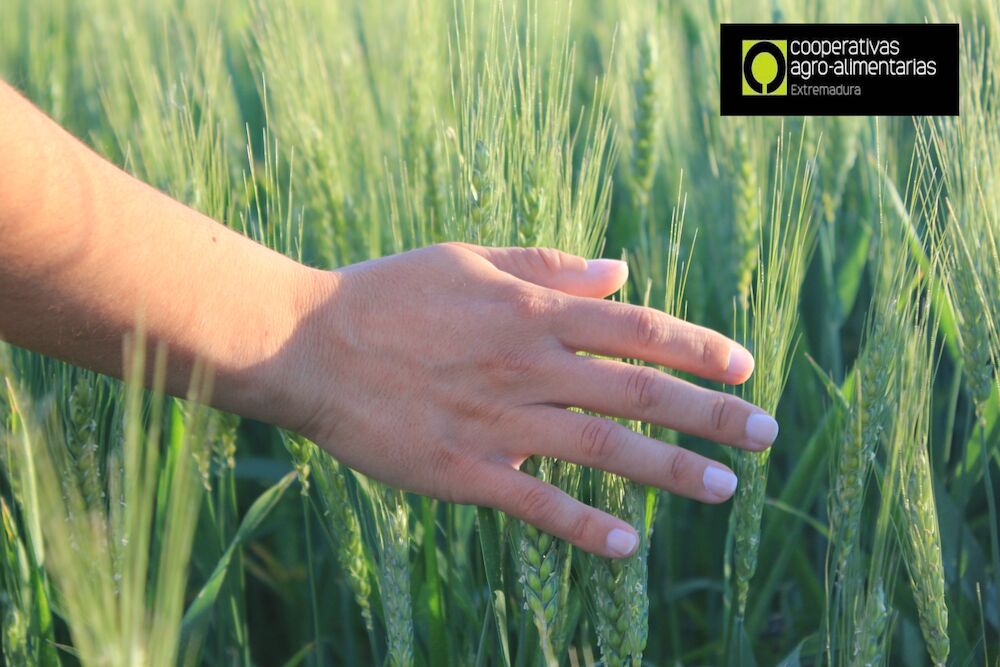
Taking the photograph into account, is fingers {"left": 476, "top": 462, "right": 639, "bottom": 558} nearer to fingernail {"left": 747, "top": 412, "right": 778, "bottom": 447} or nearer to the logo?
fingernail {"left": 747, "top": 412, "right": 778, "bottom": 447}

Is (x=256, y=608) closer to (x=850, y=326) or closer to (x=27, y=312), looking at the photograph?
(x=27, y=312)

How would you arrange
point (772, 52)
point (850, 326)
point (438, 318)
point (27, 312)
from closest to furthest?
point (27, 312), point (438, 318), point (772, 52), point (850, 326)

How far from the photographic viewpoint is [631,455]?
952mm

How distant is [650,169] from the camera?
1.61m

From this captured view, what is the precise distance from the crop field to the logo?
0.07 metres

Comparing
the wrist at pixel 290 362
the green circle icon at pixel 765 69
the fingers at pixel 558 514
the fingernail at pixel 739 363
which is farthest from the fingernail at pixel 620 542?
the green circle icon at pixel 765 69

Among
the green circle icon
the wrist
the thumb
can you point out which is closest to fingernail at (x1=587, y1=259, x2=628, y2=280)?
the thumb

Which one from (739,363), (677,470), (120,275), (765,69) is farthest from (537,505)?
(765,69)

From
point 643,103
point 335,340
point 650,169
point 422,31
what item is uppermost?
point 422,31

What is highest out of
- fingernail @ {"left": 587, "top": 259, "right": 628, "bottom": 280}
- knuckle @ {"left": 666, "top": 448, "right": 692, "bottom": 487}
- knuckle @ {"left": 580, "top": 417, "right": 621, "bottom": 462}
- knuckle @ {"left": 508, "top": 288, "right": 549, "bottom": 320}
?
fingernail @ {"left": 587, "top": 259, "right": 628, "bottom": 280}

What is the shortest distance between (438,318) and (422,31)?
0.80m

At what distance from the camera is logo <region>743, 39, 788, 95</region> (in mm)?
1689

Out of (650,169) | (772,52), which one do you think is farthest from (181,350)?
(772,52)

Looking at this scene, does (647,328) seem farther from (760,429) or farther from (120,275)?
(120,275)
